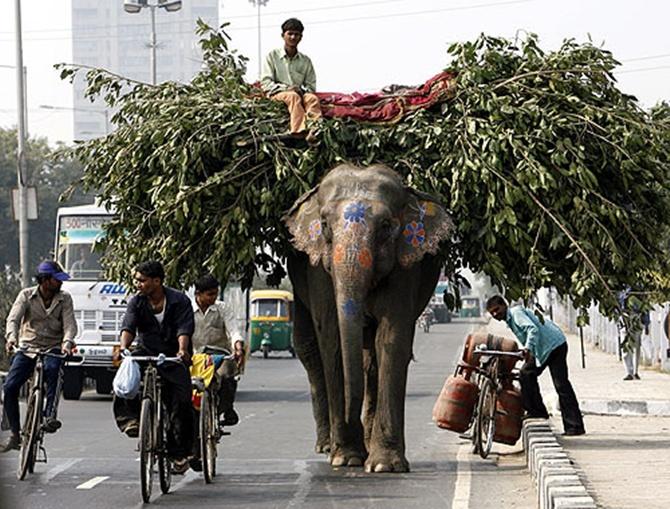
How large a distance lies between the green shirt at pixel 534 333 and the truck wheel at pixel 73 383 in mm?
11971

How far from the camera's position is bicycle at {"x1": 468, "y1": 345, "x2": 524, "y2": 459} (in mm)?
14269

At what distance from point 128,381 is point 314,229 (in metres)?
2.63

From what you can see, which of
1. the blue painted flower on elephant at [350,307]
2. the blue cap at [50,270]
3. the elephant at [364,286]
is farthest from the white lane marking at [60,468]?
the blue painted flower on elephant at [350,307]

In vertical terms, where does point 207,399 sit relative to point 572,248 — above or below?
below

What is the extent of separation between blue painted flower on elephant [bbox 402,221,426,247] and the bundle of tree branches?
0.56 m

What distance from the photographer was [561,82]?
13.9m

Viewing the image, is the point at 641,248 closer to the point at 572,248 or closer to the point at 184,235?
the point at 572,248

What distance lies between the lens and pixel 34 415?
12.8 meters

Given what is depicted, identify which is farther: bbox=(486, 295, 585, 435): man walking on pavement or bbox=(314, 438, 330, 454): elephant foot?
bbox=(486, 295, 585, 435): man walking on pavement

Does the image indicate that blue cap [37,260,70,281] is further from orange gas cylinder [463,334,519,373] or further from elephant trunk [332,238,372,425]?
orange gas cylinder [463,334,519,373]

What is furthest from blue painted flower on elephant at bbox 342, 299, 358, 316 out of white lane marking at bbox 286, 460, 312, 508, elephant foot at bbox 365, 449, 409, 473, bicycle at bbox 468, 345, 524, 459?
bicycle at bbox 468, 345, 524, 459

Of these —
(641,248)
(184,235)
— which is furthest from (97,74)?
(641,248)

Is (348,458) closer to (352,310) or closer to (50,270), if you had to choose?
(352,310)

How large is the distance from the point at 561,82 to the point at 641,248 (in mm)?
1632
